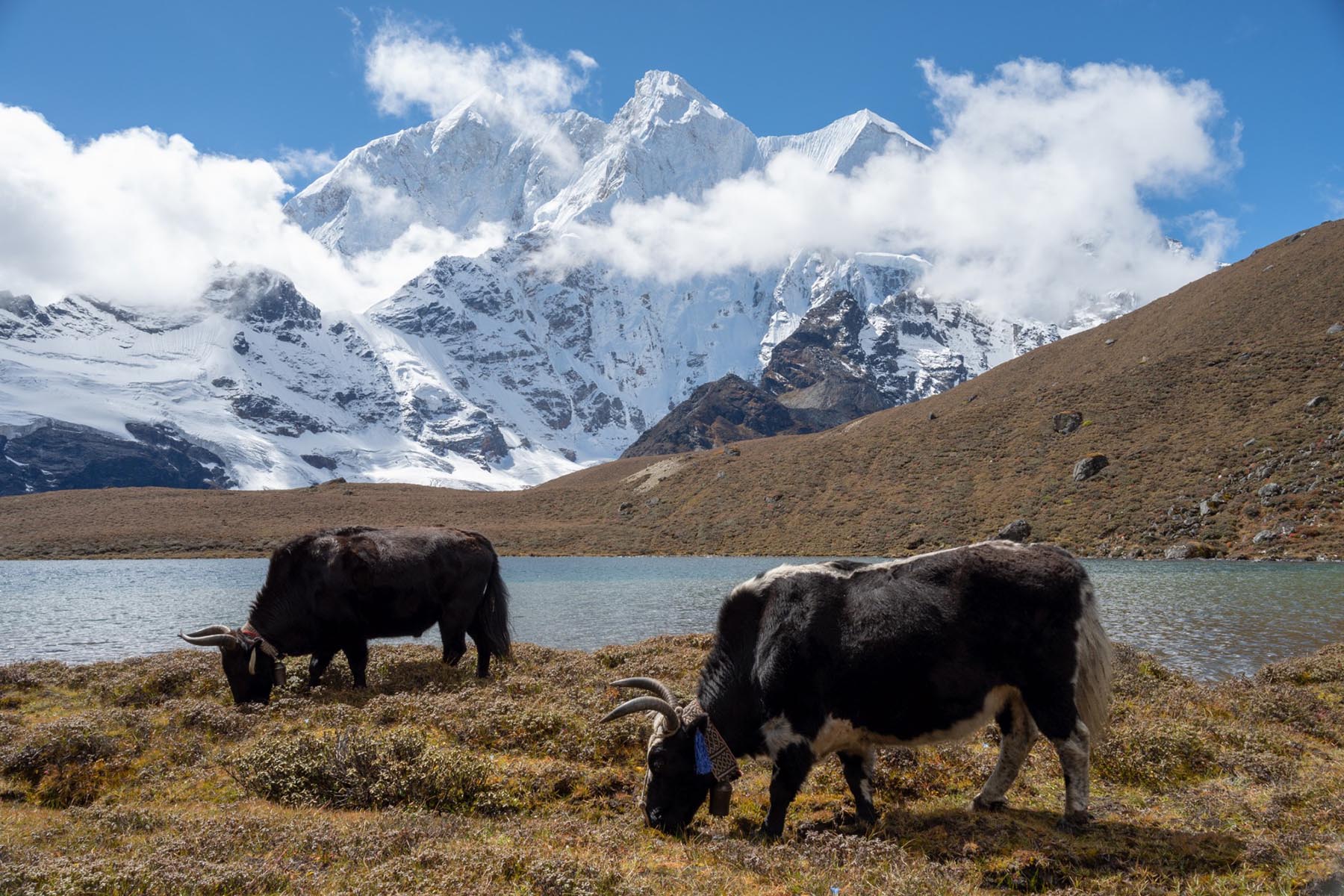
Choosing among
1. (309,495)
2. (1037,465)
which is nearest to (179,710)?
(1037,465)

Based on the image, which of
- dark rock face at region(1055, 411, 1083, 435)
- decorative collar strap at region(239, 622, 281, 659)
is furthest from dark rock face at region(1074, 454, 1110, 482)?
decorative collar strap at region(239, 622, 281, 659)

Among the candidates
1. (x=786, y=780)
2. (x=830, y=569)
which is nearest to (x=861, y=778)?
(x=786, y=780)

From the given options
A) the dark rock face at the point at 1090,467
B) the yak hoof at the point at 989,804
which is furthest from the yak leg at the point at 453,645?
the dark rock face at the point at 1090,467

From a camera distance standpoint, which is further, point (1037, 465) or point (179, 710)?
point (1037, 465)

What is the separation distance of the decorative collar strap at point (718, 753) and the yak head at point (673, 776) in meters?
0.06

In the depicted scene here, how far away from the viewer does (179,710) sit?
36.6 ft

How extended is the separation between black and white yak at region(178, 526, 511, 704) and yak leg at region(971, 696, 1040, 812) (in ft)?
29.7

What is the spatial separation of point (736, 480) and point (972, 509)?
35.4 meters

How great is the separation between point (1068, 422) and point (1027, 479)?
31.2 feet

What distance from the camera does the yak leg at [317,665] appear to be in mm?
13727

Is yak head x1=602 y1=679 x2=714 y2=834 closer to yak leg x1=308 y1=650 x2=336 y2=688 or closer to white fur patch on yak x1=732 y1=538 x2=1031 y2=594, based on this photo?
white fur patch on yak x1=732 y1=538 x2=1031 y2=594

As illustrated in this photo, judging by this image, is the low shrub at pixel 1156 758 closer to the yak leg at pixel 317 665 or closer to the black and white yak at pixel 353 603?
the black and white yak at pixel 353 603

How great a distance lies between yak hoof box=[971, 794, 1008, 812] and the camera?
25.1ft

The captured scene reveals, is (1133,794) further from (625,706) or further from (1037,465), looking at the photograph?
(1037,465)
